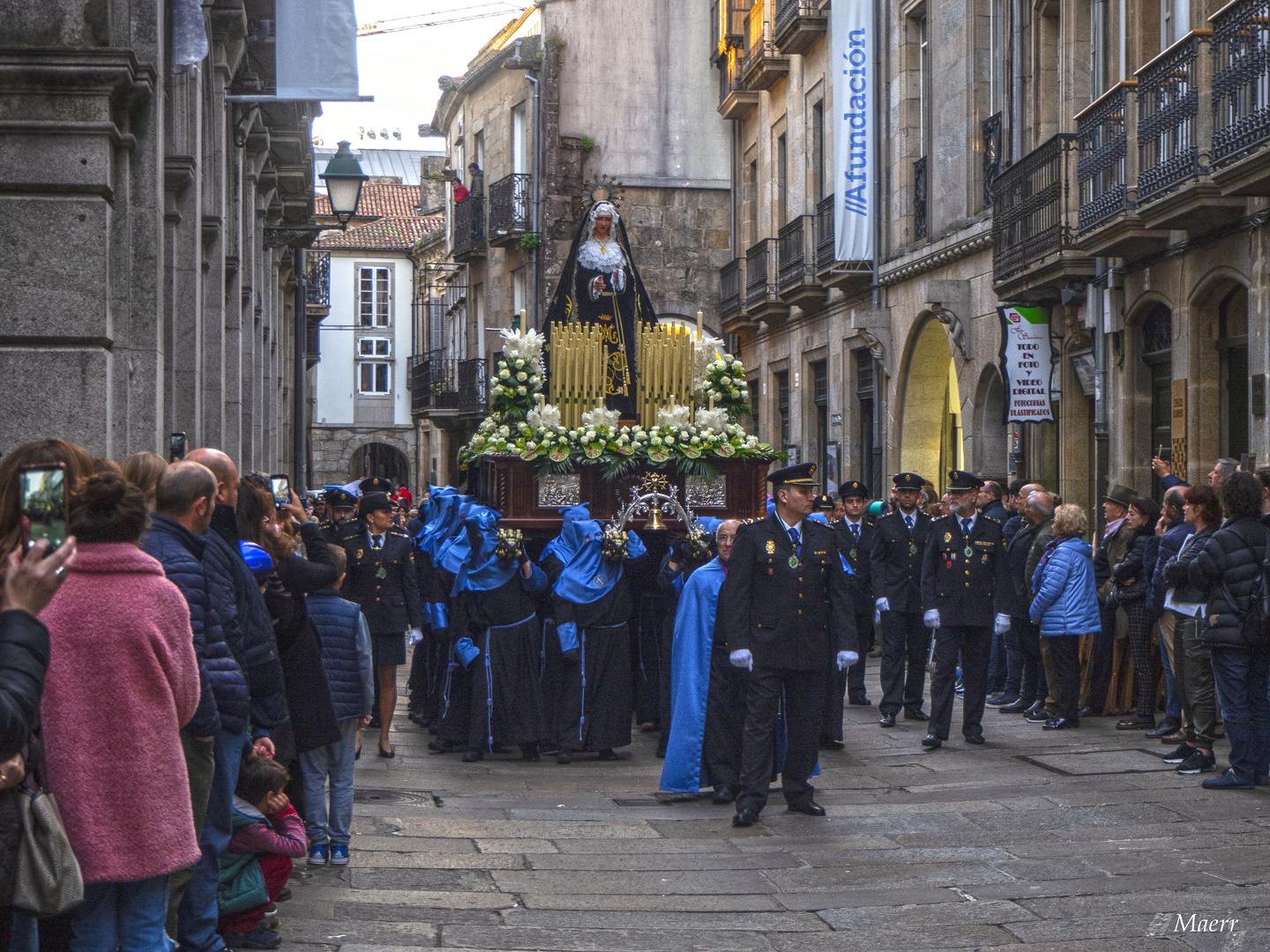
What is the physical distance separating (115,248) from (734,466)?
16.8ft

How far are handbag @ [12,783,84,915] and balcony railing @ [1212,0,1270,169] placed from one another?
11.3 meters

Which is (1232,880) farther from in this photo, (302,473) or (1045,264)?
(302,473)

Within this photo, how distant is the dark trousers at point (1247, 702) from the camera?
961 cm

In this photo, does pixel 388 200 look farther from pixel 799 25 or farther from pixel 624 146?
pixel 799 25

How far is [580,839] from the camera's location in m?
8.58

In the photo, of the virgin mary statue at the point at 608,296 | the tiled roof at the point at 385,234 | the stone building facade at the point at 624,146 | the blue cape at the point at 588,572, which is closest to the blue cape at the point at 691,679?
the blue cape at the point at 588,572

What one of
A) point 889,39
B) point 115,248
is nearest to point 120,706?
point 115,248

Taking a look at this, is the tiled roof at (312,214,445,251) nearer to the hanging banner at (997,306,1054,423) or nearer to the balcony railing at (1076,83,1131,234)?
the hanging banner at (997,306,1054,423)

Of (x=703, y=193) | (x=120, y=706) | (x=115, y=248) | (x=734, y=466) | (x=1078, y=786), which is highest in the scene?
(x=703, y=193)

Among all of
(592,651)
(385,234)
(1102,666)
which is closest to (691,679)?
(592,651)

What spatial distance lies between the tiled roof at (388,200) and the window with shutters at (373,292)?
8.31 feet

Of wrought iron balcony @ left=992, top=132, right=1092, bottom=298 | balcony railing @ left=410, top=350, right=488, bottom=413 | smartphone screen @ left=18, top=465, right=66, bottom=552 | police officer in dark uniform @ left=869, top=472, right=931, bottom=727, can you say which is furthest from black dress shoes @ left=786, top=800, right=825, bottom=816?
balcony railing @ left=410, top=350, right=488, bottom=413

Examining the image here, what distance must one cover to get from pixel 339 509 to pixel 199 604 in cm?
654

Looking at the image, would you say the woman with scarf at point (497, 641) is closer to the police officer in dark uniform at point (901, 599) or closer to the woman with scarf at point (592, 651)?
the woman with scarf at point (592, 651)
